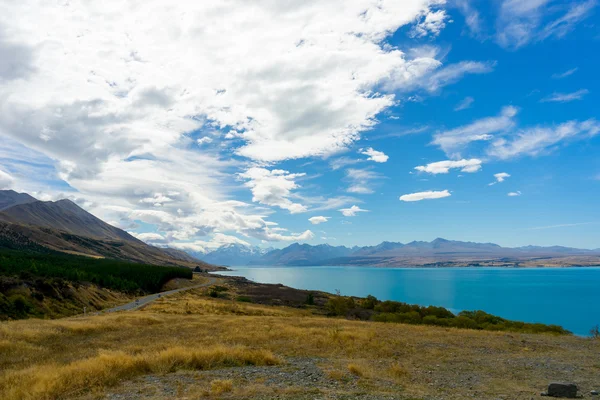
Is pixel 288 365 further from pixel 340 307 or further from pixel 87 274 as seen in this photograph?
pixel 87 274

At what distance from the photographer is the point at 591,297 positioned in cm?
13425

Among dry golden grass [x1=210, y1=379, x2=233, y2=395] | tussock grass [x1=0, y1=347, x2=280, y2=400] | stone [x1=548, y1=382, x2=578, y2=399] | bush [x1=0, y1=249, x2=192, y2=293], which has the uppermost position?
stone [x1=548, y1=382, x2=578, y2=399]

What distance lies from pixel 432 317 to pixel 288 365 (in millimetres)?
41100

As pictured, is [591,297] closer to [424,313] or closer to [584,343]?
[424,313]

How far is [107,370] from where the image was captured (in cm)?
1349

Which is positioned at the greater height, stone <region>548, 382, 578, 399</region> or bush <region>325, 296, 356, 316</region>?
stone <region>548, 382, 578, 399</region>

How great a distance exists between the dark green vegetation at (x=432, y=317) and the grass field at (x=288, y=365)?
63.5 feet

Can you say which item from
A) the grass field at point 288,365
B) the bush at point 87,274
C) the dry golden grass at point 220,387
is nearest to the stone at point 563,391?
the grass field at point 288,365

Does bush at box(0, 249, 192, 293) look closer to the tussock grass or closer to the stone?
the tussock grass

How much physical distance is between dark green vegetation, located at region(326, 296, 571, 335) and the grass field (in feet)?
63.5

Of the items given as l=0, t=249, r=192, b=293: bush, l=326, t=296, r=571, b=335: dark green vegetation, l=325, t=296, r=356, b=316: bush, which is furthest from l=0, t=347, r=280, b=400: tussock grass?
l=325, t=296, r=356, b=316: bush

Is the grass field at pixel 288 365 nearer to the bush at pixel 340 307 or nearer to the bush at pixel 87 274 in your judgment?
the bush at pixel 340 307

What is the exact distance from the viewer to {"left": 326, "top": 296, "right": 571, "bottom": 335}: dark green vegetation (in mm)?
42938

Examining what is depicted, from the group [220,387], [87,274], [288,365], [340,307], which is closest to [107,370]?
[220,387]
